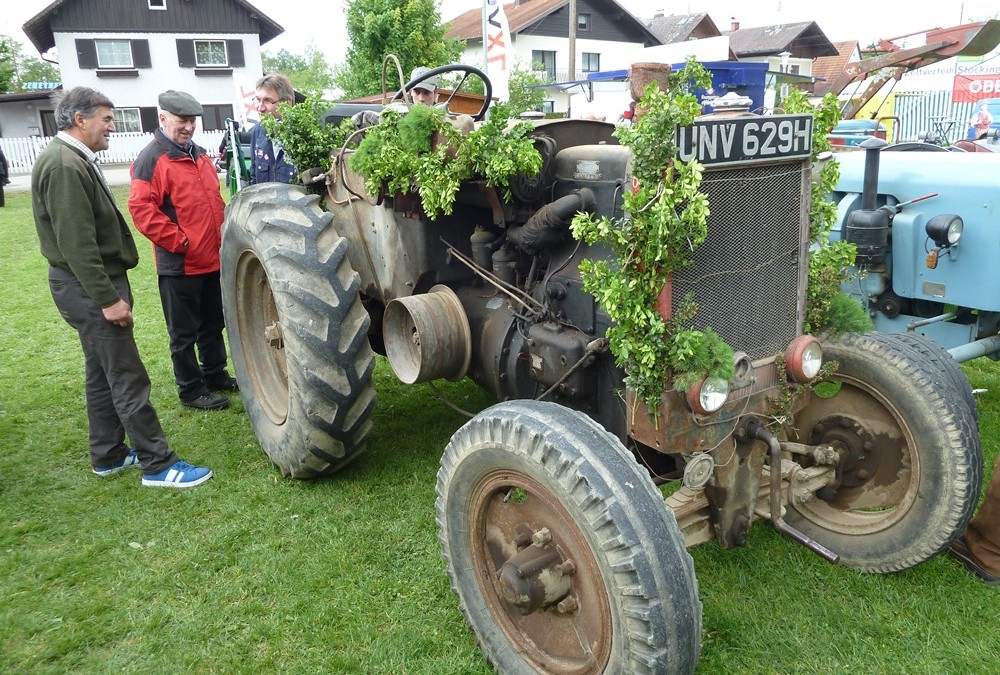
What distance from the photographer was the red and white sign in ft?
61.9

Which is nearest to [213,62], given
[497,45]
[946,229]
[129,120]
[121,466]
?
[129,120]

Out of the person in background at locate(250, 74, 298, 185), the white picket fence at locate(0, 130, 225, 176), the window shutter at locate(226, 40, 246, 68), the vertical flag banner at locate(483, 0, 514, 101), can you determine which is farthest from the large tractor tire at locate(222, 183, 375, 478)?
the window shutter at locate(226, 40, 246, 68)

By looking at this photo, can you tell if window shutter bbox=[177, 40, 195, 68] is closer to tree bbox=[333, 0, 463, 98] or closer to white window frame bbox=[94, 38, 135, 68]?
white window frame bbox=[94, 38, 135, 68]

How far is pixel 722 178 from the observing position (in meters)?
2.41

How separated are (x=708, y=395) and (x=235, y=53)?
3503 cm

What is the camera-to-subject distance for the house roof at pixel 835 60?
37247mm

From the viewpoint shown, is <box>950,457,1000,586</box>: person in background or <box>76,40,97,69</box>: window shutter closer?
<box>950,457,1000,586</box>: person in background

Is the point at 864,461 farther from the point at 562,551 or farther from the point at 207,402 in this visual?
the point at 207,402

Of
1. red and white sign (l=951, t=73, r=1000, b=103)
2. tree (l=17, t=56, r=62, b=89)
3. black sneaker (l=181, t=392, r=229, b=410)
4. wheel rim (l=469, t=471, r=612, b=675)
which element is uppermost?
tree (l=17, t=56, r=62, b=89)

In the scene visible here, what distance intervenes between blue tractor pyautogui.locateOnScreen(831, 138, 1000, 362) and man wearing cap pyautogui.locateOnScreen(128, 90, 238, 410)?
376 centimetres

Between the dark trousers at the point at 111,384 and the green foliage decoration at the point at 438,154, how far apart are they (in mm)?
1517

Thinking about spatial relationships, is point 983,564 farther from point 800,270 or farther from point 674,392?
point 674,392

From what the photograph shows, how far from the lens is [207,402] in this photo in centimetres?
494

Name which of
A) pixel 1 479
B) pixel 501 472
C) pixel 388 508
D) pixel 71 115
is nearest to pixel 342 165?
pixel 71 115
